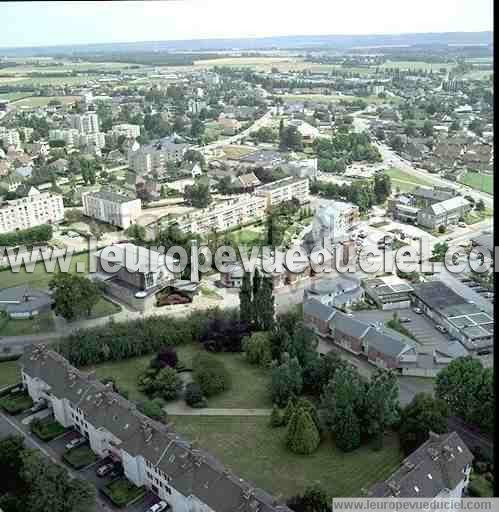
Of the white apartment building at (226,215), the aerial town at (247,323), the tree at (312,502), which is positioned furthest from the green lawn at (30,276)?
the tree at (312,502)

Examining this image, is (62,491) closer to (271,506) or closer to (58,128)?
(271,506)

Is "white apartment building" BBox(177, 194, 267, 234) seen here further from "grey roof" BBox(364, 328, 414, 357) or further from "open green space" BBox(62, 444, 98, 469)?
"open green space" BBox(62, 444, 98, 469)

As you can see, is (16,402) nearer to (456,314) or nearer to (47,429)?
(47,429)

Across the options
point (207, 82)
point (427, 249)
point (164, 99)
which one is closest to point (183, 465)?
point (427, 249)

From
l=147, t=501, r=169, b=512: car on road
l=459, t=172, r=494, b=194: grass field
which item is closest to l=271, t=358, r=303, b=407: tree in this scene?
l=147, t=501, r=169, b=512: car on road

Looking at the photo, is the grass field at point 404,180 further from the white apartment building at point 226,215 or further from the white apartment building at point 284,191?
the white apartment building at point 226,215

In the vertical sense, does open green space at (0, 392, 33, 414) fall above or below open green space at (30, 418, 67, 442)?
above
